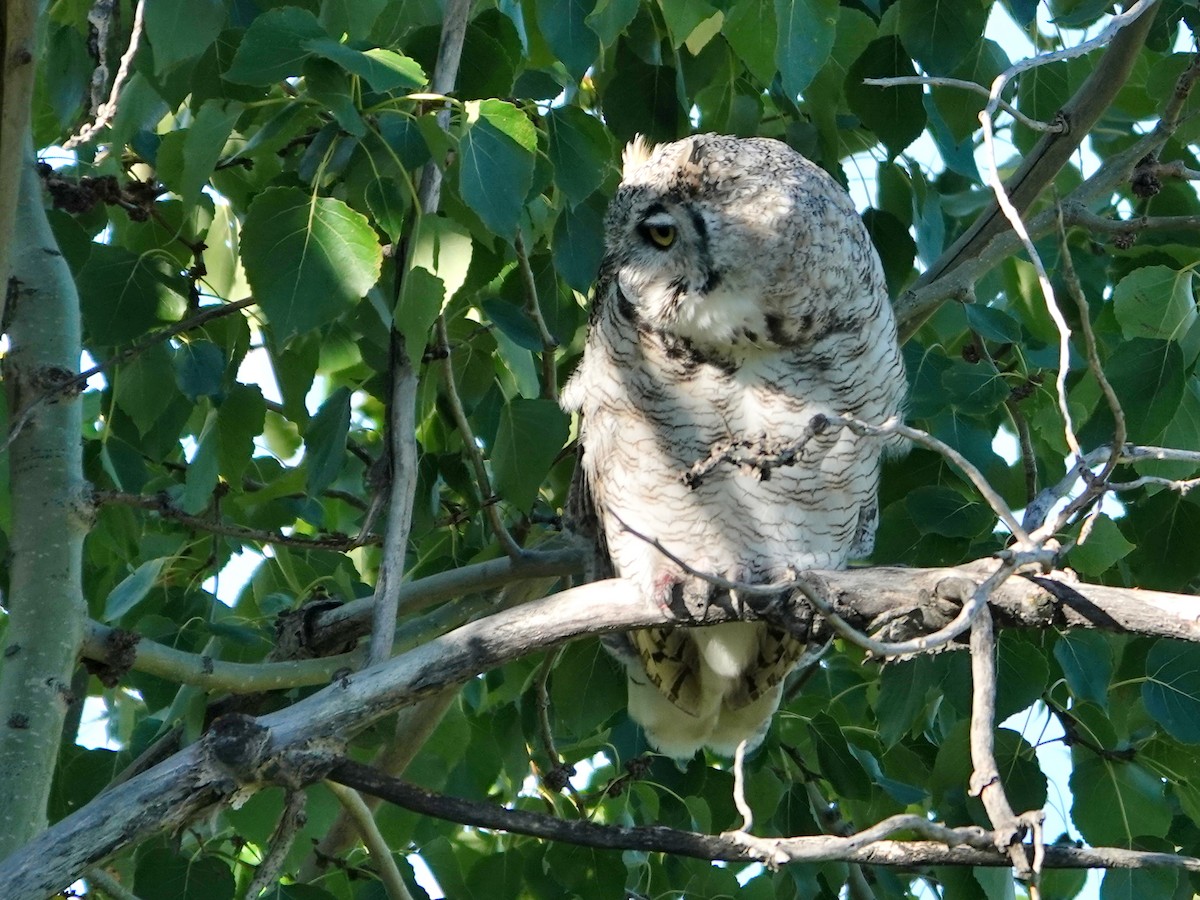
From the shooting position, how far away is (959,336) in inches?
117

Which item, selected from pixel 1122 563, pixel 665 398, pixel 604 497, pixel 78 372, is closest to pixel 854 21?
pixel 665 398

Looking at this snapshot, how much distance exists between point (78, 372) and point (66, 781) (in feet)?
2.44

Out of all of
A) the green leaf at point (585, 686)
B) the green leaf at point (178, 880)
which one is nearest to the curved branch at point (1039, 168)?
the green leaf at point (585, 686)

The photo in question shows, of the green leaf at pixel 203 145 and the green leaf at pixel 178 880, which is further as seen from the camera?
the green leaf at pixel 178 880

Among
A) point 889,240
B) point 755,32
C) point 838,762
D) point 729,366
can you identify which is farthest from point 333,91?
point 838,762

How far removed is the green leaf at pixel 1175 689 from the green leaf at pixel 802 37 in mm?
1049

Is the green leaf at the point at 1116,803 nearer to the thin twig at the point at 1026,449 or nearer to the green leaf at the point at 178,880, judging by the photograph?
the thin twig at the point at 1026,449

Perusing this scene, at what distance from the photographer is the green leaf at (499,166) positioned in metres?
1.70

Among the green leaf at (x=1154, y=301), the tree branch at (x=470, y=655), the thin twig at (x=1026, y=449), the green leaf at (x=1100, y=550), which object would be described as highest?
the green leaf at (x=1154, y=301)

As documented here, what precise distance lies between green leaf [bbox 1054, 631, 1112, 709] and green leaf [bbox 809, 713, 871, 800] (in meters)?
0.40

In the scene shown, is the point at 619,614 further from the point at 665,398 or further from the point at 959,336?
the point at 959,336

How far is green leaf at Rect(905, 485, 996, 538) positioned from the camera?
216 centimetres

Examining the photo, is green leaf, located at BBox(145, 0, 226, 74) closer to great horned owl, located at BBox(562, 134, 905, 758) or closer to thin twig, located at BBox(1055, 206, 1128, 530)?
great horned owl, located at BBox(562, 134, 905, 758)

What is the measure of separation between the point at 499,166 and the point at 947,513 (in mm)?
938
